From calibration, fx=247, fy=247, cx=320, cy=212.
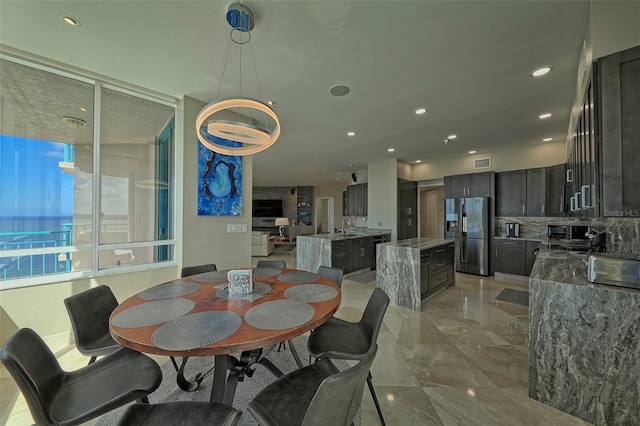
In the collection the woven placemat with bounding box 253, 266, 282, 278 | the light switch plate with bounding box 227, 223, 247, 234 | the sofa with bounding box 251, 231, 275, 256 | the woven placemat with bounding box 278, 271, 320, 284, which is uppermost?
the light switch plate with bounding box 227, 223, 247, 234

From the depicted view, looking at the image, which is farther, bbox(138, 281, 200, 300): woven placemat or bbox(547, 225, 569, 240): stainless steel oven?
bbox(547, 225, 569, 240): stainless steel oven

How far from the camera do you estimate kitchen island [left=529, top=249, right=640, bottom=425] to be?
1.48 metres

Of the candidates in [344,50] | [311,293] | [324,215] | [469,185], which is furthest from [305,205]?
[311,293]

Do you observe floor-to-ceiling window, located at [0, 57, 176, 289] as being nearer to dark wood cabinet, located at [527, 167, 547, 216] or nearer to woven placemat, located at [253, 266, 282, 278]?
woven placemat, located at [253, 266, 282, 278]

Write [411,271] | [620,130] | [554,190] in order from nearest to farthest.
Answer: [620,130] → [411,271] → [554,190]

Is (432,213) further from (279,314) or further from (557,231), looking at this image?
(279,314)

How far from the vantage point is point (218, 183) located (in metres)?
3.54

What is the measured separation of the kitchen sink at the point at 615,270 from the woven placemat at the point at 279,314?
1870 mm

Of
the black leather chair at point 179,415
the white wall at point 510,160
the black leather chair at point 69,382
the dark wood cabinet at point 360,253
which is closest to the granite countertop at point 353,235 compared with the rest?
the dark wood cabinet at point 360,253

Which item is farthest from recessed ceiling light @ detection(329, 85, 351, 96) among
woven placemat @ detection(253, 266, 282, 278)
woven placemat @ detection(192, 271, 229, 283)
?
woven placemat @ detection(192, 271, 229, 283)

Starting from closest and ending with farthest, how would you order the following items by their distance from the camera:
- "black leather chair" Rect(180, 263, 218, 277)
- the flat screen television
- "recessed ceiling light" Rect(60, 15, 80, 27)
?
"recessed ceiling light" Rect(60, 15, 80, 27), "black leather chair" Rect(180, 263, 218, 277), the flat screen television

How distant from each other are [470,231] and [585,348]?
442 cm

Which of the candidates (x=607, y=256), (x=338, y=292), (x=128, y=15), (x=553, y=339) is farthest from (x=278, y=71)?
(x=553, y=339)

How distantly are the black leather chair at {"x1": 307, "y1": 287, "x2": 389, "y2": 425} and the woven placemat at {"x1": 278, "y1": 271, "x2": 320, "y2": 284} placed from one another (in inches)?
15.3
